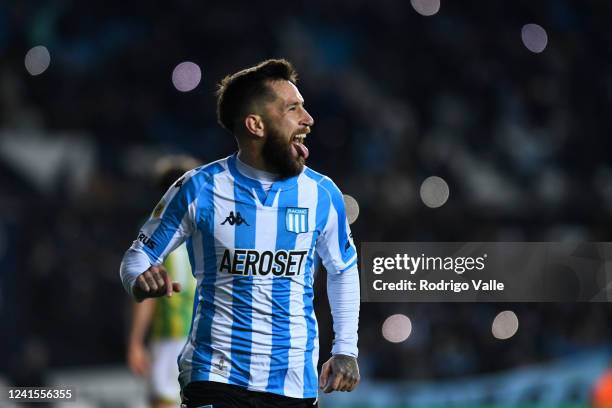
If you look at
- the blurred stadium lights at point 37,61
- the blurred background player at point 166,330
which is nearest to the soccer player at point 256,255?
the blurred background player at point 166,330

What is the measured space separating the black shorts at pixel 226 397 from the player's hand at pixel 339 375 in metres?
0.13

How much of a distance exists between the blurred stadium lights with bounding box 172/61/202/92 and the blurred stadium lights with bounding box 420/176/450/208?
2694mm

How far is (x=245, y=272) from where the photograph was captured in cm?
343

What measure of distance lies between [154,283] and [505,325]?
8074mm

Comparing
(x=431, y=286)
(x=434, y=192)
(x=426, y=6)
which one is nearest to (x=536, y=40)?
(x=426, y=6)

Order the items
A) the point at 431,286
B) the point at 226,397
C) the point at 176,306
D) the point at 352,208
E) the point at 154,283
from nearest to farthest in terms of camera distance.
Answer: the point at 154,283 < the point at 226,397 < the point at 176,306 < the point at 431,286 < the point at 352,208

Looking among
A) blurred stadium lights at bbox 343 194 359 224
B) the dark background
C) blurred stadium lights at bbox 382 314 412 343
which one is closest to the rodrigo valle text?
blurred stadium lights at bbox 382 314 412 343

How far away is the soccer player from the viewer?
11.2ft

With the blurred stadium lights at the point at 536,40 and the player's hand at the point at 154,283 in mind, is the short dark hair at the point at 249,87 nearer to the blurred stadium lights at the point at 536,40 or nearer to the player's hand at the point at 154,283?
the player's hand at the point at 154,283

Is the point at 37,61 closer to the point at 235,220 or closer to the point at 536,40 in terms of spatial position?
the point at 536,40

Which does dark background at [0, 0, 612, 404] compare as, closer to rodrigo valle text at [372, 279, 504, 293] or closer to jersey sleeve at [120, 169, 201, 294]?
rodrigo valle text at [372, 279, 504, 293]

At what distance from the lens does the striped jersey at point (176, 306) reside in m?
5.84

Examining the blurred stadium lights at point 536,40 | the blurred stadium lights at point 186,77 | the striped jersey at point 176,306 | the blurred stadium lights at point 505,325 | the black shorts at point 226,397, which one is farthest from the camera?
the blurred stadium lights at point 536,40

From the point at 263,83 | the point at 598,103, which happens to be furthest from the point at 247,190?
the point at 598,103
